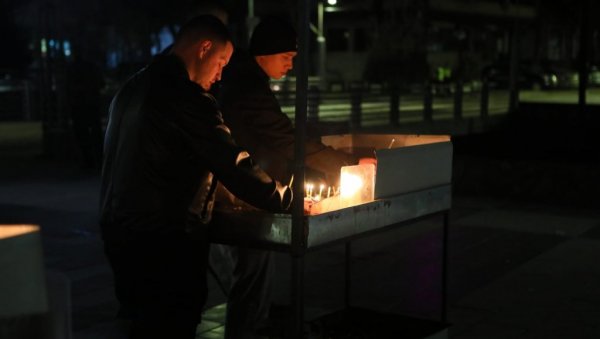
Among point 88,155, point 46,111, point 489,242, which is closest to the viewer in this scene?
point 489,242

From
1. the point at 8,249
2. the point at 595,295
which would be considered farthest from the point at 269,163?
the point at 595,295

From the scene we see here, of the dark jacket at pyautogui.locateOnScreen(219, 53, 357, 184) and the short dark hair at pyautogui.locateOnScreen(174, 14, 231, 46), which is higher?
the short dark hair at pyautogui.locateOnScreen(174, 14, 231, 46)

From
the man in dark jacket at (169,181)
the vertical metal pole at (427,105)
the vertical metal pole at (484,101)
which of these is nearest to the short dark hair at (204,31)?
the man in dark jacket at (169,181)

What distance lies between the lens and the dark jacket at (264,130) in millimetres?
4027

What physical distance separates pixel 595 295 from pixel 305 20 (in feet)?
12.3

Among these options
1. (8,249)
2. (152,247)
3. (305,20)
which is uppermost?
(305,20)

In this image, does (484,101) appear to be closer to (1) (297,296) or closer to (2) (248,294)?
(2) (248,294)

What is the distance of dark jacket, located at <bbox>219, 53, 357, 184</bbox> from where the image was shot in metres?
4.03

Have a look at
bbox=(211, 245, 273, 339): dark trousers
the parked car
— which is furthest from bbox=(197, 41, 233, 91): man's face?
the parked car

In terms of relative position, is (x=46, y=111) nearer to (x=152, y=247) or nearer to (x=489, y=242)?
(x=489, y=242)

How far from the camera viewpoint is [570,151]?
Answer: 11.9m

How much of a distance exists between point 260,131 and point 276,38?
19.7 inches

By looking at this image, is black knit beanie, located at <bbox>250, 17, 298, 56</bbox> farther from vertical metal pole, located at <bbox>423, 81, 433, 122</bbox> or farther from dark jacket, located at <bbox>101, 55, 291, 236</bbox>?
vertical metal pole, located at <bbox>423, 81, 433, 122</bbox>

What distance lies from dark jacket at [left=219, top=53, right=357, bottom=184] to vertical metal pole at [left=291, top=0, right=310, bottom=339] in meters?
0.50
